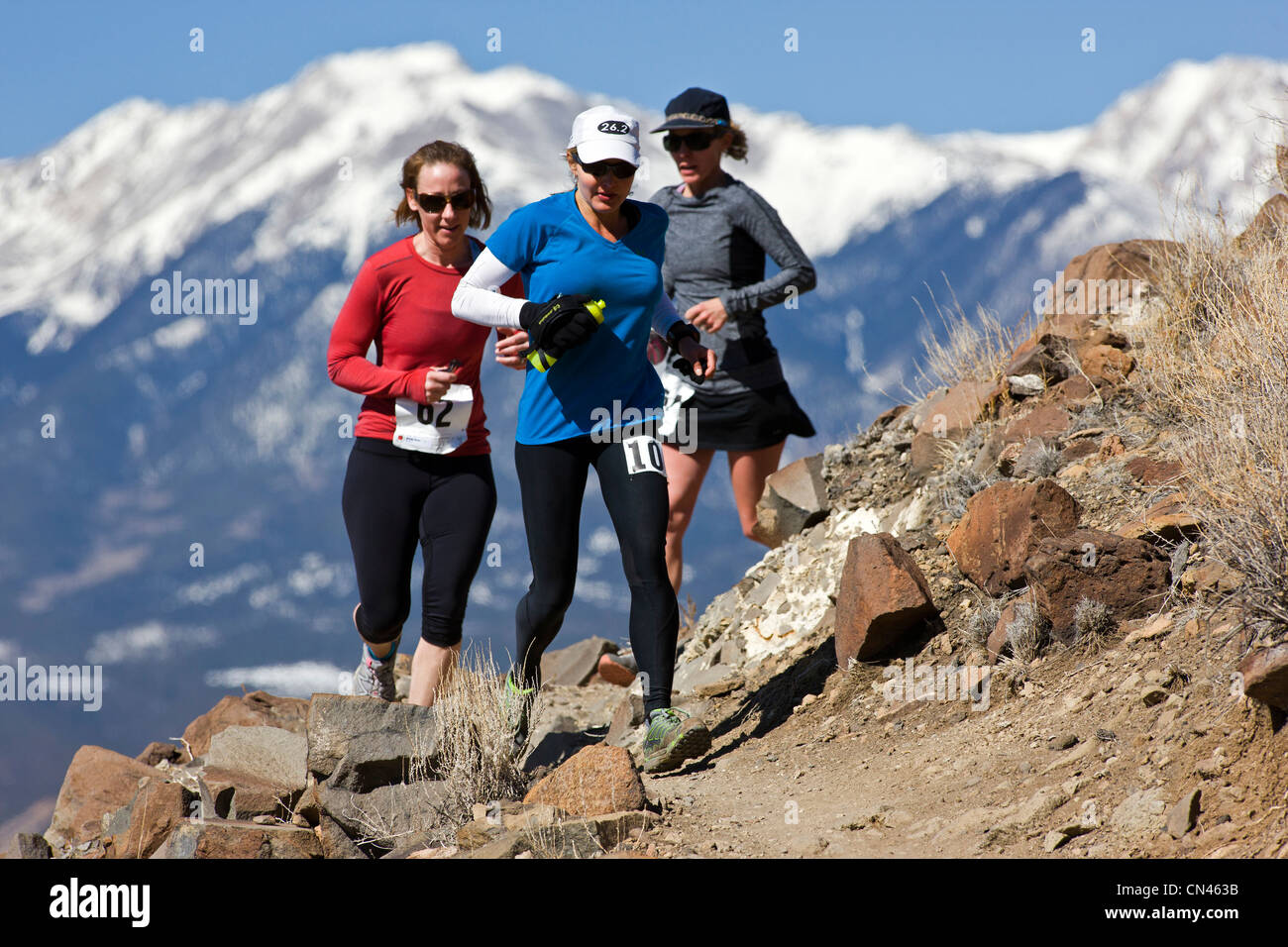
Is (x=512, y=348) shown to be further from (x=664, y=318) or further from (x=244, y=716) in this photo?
(x=244, y=716)

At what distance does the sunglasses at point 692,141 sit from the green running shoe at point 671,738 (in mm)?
2748

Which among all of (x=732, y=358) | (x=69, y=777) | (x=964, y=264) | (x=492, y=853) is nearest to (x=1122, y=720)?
(x=492, y=853)

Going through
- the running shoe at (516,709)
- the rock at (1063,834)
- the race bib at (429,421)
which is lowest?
the rock at (1063,834)

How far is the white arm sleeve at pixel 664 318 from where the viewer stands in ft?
16.9

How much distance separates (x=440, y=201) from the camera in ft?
15.8

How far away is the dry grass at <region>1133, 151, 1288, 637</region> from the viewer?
12.2 ft

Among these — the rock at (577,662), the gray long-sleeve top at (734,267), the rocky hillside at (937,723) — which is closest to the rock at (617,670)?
the rock at (577,662)

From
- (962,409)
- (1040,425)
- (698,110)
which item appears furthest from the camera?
(962,409)

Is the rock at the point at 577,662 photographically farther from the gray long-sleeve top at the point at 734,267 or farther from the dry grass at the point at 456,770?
the dry grass at the point at 456,770

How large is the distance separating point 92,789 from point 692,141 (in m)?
4.24

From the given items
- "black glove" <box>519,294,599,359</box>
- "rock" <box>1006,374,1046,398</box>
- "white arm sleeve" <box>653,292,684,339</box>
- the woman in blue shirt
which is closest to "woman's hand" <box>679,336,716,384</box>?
"white arm sleeve" <box>653,292,684,339</box>

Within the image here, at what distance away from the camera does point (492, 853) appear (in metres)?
3.58

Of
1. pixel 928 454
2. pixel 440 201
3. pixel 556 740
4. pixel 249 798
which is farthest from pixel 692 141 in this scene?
pixel 249 798

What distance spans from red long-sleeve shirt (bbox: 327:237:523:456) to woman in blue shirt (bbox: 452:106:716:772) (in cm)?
23
